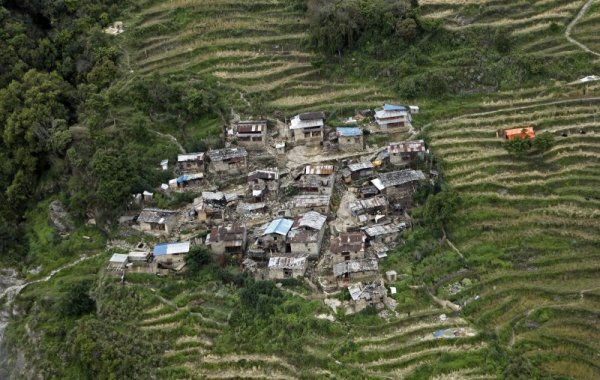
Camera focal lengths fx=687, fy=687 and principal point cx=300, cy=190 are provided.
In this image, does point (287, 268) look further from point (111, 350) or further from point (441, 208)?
point (111, 350)

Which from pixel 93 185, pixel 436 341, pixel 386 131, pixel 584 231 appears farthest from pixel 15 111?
pixel 584 231

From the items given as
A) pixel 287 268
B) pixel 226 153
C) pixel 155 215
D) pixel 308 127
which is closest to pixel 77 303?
pixel 155 215

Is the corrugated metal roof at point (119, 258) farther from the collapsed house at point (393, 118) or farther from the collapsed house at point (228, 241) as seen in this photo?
the collapsed house at point (393, 118)

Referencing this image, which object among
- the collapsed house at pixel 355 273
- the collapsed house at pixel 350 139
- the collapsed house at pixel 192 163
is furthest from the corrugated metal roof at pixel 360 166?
the collapsed house at pixel 192 163

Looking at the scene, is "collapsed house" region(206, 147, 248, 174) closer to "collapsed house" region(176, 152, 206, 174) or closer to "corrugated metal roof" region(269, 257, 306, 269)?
"collapsed house" region(176, 152, 206, 174)

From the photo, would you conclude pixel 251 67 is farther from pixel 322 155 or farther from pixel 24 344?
pixel 24 344
